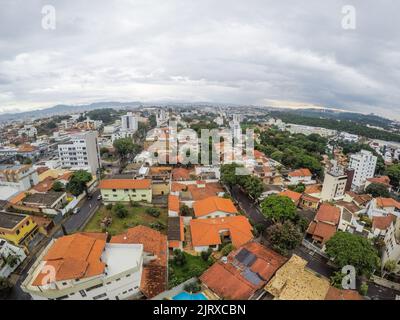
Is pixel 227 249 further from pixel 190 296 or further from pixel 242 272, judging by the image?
pixel 190 296

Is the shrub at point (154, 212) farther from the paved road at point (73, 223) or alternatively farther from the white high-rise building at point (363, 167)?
the white high-rise building at point (363, 167)

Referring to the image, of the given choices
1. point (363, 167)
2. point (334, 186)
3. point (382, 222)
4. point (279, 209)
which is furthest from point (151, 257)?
point (363, 167)

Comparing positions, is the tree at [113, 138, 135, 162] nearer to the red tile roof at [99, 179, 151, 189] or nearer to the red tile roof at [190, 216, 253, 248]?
the red tile roof at [99, 179, 151, 189]

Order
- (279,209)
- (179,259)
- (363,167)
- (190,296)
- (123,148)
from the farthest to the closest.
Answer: (123,148) → (363,167) → (279,209) → (179,259) → (190,296)

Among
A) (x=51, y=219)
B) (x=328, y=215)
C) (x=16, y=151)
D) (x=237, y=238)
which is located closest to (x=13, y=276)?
(x=51, y=219)

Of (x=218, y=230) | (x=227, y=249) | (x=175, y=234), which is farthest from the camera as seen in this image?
(x=218, y=230)
